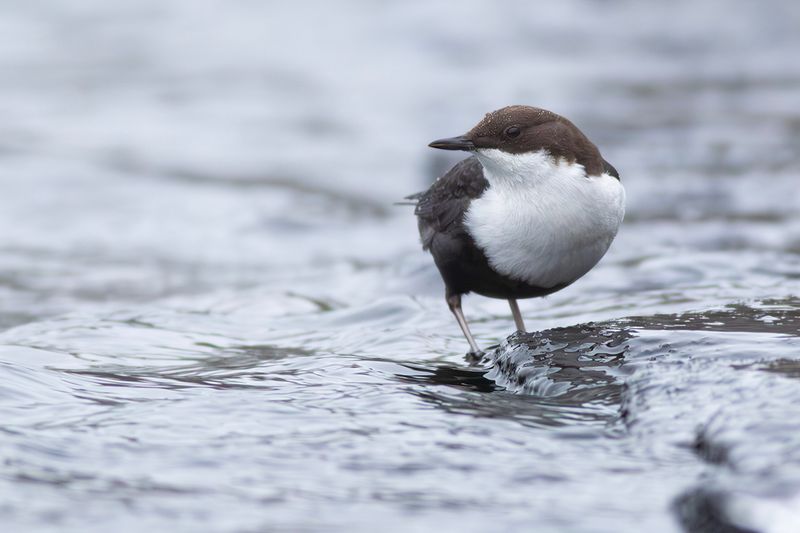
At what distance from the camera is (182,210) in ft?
34.2

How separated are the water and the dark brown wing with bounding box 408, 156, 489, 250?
557mm

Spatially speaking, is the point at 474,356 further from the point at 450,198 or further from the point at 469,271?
the point at 450,198

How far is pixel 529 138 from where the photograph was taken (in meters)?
4.47

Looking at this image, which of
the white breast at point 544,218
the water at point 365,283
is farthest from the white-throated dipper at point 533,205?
the water at point 365,283

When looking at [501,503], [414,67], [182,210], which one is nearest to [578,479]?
[501,503]

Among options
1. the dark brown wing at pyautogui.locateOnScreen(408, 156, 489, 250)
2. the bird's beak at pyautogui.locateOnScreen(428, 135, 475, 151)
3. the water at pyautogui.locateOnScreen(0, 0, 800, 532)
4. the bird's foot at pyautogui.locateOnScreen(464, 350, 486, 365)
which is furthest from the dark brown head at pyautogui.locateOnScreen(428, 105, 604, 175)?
the bird's foot at pyautogui.locateOnScreen(464, 350, 486, 365)

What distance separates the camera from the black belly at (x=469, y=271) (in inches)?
182

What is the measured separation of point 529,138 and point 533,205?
0.92ft

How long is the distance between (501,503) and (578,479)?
0.25 meters

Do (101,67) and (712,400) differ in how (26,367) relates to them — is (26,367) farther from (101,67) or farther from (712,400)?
(101,67)

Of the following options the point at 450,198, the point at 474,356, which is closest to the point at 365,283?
the point at 450,198

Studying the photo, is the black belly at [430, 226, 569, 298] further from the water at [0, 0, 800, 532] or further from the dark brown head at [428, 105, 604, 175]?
the dark brown head at [428, 105, 604, 175]

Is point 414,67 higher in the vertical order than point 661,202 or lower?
higher

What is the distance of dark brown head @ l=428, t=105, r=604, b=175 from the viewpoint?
4.45 meters
